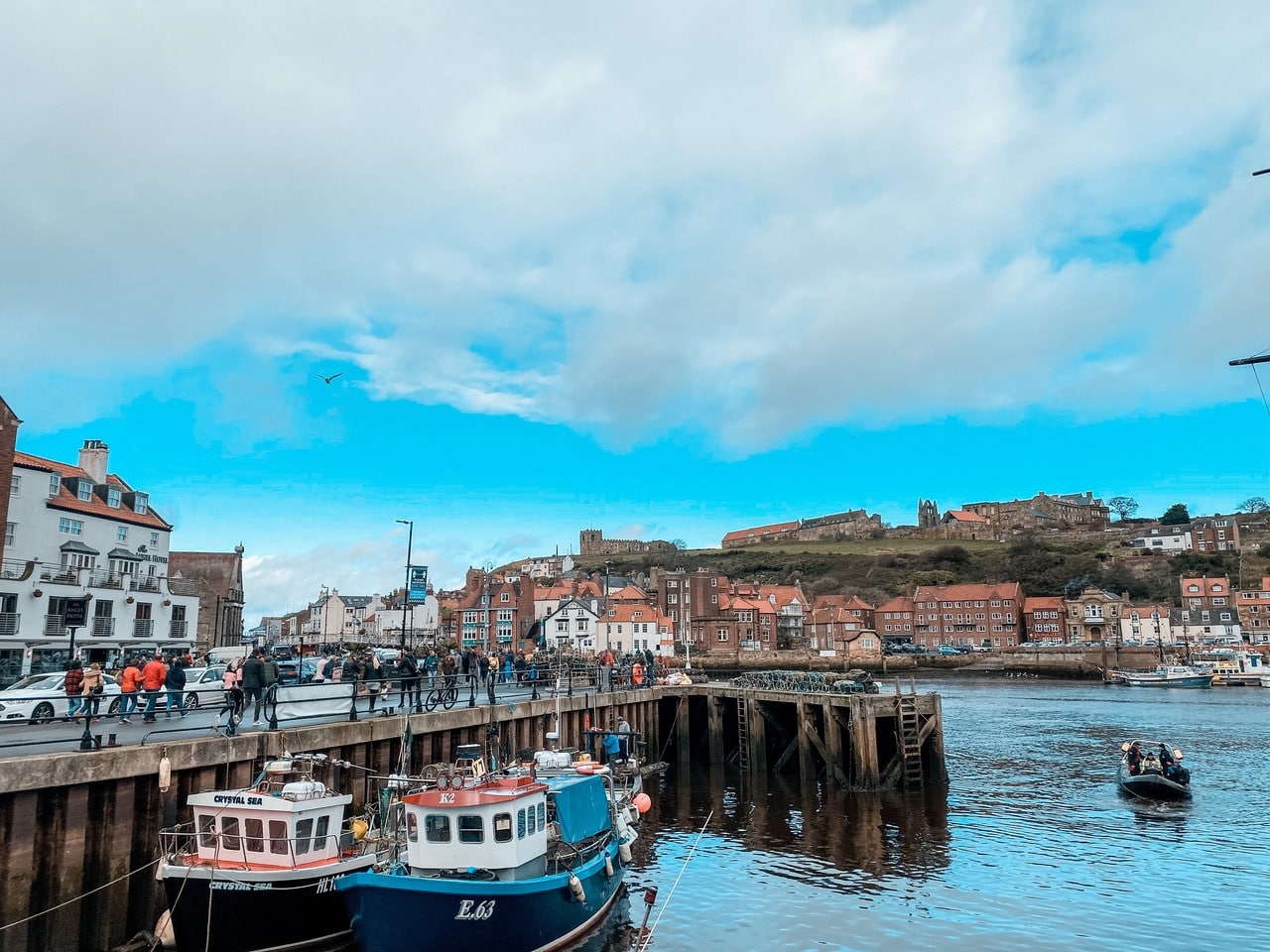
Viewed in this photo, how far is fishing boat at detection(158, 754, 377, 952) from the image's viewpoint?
15.7 m

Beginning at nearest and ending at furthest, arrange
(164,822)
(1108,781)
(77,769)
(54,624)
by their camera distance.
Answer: (77,769), (164,822), (1108,781), (54,624)

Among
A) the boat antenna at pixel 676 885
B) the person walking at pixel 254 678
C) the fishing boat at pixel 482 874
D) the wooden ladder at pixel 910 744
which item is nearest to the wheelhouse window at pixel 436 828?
the fishing boat at pixel 482 874

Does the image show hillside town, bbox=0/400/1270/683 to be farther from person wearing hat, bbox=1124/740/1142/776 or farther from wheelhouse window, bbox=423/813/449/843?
person wearing hat, bbox=1124/740/1142/776

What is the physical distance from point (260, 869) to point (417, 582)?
2590 centimetres

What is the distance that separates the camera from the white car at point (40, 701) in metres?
17.9

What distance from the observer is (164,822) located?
57.3 ft

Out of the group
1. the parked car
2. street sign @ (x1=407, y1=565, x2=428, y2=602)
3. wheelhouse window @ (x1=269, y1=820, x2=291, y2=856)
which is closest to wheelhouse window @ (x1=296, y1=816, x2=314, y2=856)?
wheelhouse window @ (x1=269, y1=820, x2=291, y2=856)

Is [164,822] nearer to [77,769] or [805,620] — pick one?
[77,769]

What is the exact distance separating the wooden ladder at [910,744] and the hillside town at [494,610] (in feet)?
72.2

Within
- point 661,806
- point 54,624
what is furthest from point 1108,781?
point 54,624

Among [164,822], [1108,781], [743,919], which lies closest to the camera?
[164,822]

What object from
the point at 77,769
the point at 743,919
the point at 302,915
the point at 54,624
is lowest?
the point at 743,919

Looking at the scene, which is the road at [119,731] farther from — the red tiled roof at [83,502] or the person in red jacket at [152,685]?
the red tiled roof at [83,502]

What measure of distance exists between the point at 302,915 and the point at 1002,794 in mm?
30643
